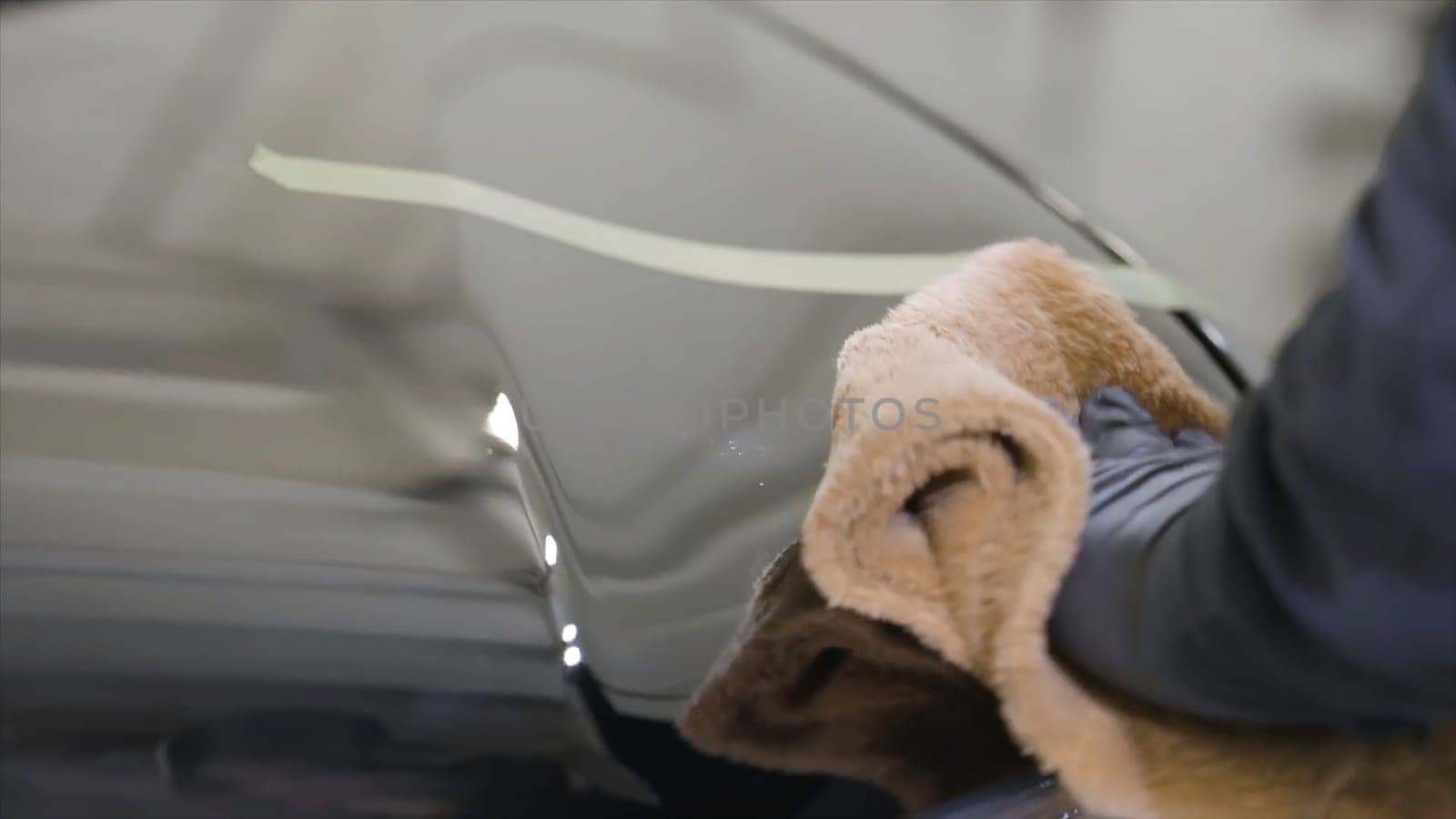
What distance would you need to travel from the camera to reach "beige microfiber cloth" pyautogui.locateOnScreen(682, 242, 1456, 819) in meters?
0.35

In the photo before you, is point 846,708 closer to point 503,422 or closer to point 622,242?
point 503,422

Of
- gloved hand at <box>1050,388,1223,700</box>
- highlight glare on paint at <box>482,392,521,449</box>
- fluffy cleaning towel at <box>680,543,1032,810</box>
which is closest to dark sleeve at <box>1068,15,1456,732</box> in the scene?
gloved hand at <box>1050,388,1223,700</box>

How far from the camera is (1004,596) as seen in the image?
0.38 m

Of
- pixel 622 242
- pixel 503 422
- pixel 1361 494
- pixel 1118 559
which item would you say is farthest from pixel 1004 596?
pixel 622 242

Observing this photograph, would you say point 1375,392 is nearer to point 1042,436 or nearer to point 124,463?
point 1042,436

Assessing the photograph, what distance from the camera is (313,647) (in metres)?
0.48

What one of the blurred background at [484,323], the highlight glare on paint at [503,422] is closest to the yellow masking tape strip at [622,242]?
the blurred background at [484,323]

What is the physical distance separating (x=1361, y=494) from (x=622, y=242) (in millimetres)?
556

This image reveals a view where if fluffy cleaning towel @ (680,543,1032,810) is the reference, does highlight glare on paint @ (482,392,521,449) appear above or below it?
above

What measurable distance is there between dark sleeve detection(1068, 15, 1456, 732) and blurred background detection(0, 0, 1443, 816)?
4cm

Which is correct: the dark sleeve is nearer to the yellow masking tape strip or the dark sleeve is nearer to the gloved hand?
the gloved hand

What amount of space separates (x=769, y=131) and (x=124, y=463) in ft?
1.70

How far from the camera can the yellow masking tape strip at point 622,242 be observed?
0.73 m

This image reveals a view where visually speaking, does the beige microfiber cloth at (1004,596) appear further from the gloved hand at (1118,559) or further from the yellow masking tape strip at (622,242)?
the yellow masking tape strip at (622,242)
